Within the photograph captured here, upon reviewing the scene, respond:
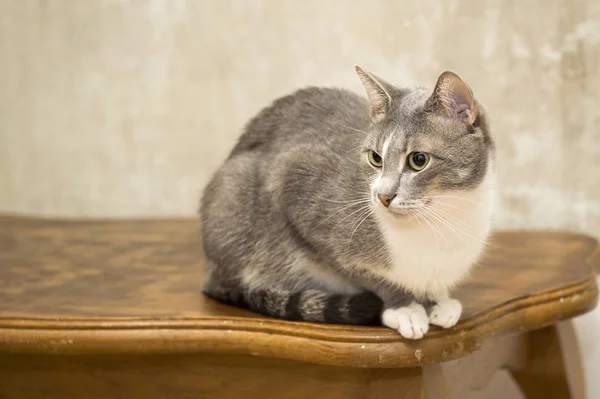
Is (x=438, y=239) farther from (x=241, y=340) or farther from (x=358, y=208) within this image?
(x=241, y=340)

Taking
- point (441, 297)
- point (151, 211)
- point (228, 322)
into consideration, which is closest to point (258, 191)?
point (228, 322)

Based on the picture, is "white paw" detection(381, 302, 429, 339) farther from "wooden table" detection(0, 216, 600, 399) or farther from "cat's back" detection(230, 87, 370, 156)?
"cat's back" detection(230, 87, 370, 156)

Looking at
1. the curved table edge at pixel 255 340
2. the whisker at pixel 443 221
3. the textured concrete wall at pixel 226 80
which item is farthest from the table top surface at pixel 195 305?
the textured concrete wall at pixel 226 80

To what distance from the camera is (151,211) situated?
82.0 inches

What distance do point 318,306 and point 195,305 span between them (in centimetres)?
23

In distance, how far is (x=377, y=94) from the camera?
1.11m

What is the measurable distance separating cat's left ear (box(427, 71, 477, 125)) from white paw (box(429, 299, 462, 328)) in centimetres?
27

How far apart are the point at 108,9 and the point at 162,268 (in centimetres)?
83

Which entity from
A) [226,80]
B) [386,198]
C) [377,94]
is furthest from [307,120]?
[226,80]

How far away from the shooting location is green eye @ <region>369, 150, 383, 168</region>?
1.09 metres

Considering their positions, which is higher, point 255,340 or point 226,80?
point 226,80

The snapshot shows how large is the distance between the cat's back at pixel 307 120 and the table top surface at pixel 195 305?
0.30 meters

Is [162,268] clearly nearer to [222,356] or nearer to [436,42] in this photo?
[222,356]

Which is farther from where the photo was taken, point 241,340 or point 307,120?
point 307,120
